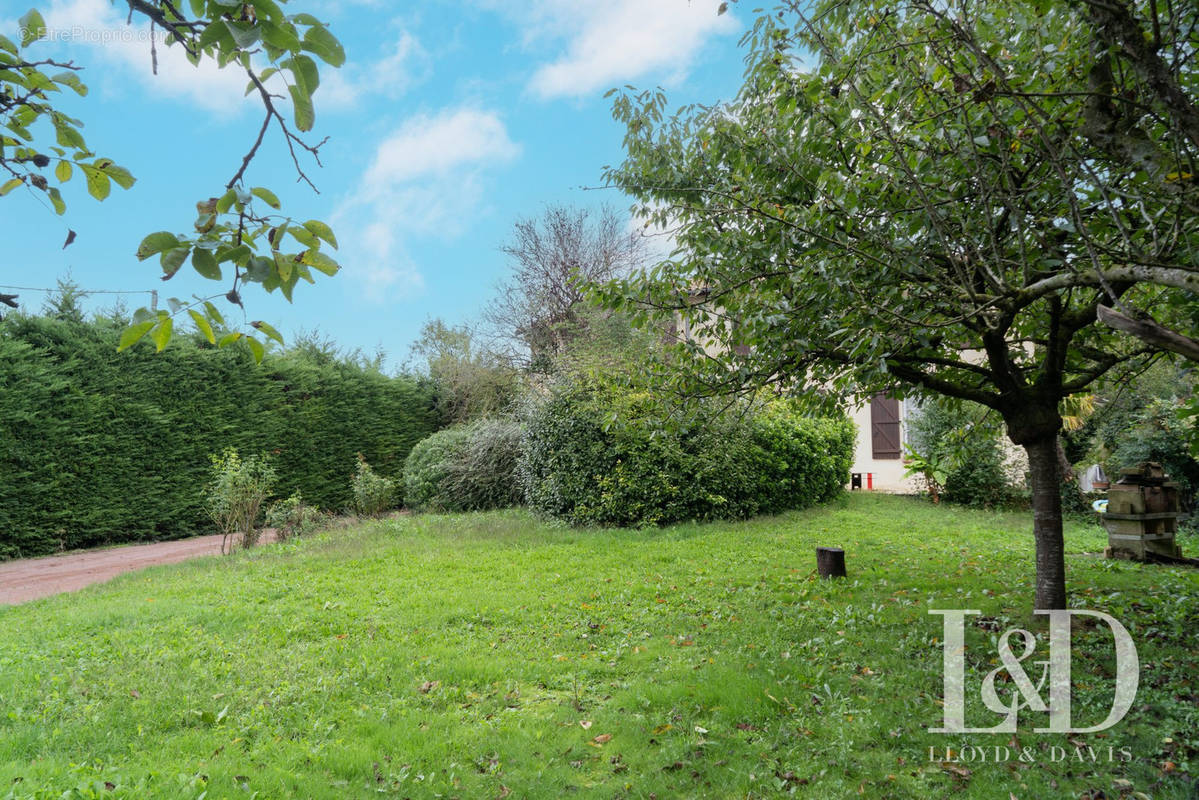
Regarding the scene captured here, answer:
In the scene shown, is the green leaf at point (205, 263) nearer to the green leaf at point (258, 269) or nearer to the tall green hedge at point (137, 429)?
the green leaf at point (258, 269)

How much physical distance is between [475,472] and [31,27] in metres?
11.6

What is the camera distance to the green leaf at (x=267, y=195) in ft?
5.21

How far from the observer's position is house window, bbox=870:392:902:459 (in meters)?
18.2

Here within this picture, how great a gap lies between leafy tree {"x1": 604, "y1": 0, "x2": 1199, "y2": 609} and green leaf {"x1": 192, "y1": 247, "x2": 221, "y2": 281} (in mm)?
2750

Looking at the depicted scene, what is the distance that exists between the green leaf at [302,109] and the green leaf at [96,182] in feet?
3.09

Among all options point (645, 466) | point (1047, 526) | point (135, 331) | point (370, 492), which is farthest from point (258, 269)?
point (370, 492)

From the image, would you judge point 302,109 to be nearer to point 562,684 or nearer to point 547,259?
point 562,684

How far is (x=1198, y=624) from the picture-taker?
4.51 meters

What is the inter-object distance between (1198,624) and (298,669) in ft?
20.2

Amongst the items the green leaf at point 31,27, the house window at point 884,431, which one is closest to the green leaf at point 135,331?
the green leaf at point 31,27

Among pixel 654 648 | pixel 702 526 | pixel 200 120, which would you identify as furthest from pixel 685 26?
pixel 702 526

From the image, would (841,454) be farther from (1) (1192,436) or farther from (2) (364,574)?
(2) (364,574)

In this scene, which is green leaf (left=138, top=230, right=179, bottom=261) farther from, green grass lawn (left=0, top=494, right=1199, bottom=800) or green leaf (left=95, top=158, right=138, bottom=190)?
green grass lawn (left=0, top=494, right=1199, bottom=800)

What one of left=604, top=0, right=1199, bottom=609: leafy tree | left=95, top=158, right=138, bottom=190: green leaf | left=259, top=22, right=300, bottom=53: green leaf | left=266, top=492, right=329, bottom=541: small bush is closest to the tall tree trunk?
left=604, top=0, right=1199, bottom=609: leafy tree
